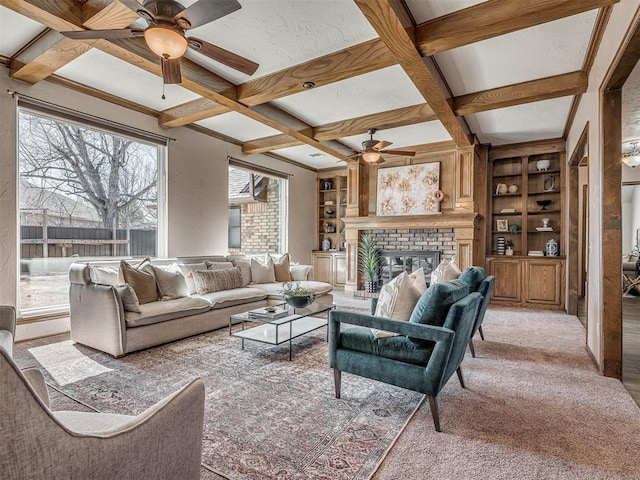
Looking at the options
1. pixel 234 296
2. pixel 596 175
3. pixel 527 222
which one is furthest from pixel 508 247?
pixel 234 296

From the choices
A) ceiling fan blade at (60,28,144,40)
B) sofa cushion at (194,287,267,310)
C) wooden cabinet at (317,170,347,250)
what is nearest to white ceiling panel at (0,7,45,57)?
ceiling fan blade at (60,28,144,40)

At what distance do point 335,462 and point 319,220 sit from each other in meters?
6.58

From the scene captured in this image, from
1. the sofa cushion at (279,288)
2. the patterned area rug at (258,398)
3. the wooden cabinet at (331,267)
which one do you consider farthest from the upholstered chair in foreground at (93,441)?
the wooden cabinet at (331,267)

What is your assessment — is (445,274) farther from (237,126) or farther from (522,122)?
(237,126)

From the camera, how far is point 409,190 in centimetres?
639

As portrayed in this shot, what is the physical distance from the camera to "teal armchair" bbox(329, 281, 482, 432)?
199 centimetres

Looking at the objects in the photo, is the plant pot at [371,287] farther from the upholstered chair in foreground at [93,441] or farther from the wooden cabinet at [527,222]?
the upholstered chair in foreground at [93,441]

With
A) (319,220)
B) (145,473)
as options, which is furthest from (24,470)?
(319,220)

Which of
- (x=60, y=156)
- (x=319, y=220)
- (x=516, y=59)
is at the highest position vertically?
(x=516, y=59)

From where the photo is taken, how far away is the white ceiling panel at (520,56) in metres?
2.80

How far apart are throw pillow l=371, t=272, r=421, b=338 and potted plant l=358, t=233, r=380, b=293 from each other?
4140 millimetres

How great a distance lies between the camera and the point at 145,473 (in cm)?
92

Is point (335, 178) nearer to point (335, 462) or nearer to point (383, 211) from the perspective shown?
point (383, 211)

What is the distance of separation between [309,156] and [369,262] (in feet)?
7.79
